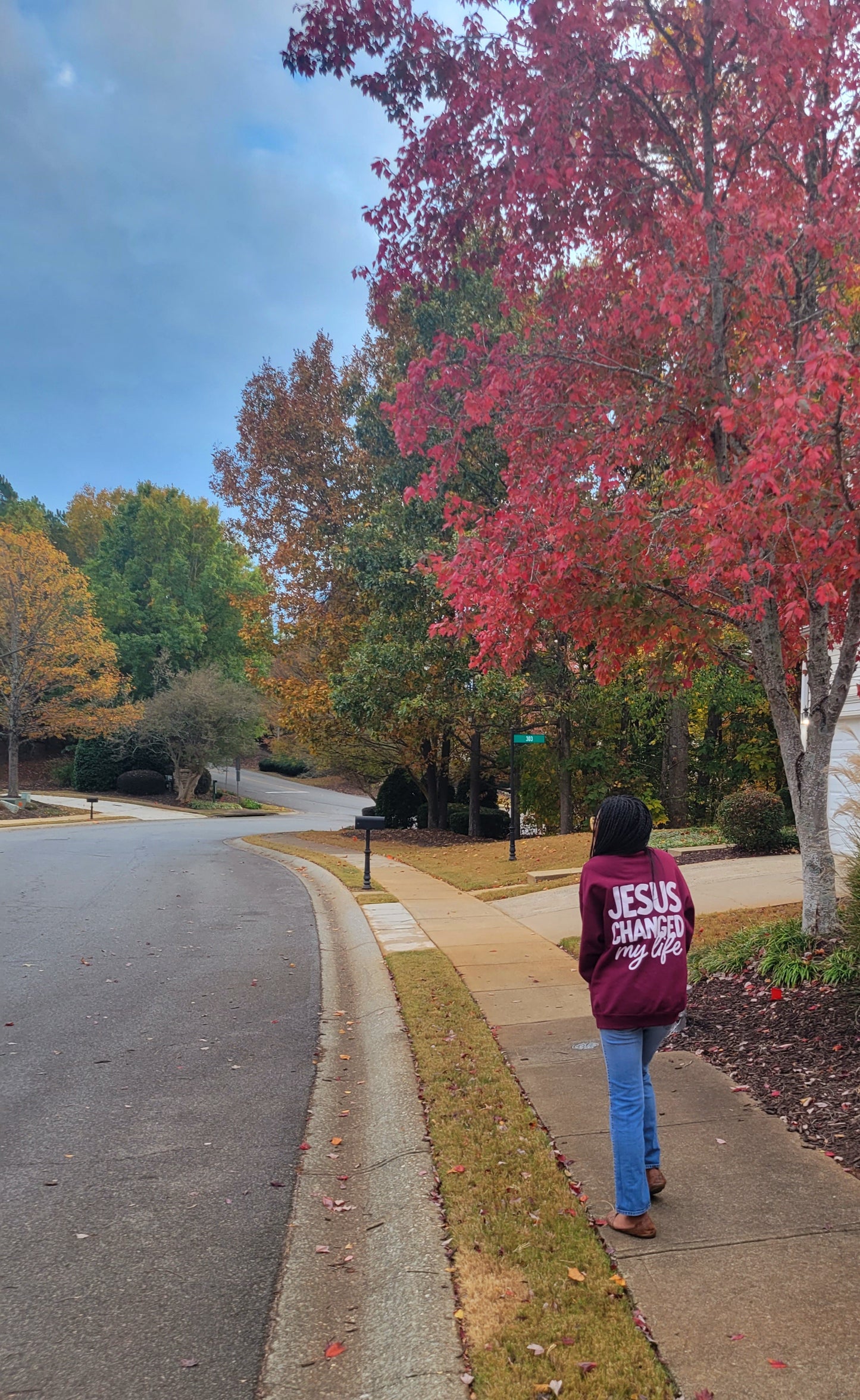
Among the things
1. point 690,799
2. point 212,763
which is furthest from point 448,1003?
point 212,763

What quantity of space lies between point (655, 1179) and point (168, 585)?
56.8 metres

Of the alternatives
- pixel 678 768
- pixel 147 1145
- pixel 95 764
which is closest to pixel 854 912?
pixel 147 1145

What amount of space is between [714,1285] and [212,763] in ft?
145

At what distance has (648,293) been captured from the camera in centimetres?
594

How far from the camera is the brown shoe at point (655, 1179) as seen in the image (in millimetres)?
3414

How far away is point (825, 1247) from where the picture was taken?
9.95 feet

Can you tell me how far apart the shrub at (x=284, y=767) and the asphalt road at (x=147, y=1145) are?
5597cm

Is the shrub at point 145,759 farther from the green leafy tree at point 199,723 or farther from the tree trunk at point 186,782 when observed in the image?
the tree trunk at point 186,782

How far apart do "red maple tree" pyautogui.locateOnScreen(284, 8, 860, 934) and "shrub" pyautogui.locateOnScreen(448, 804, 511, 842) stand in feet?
57.0

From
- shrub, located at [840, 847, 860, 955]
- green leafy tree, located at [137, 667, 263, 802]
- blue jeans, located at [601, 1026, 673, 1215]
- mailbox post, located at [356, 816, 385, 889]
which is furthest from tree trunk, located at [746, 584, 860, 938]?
green leafy tree, located at [137, 667, 263, 802]

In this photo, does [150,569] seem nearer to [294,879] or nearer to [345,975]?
[294,879]

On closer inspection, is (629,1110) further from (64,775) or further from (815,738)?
(64,775)

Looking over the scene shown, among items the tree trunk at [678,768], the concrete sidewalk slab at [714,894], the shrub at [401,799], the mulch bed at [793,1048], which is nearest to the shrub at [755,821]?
the concrete sidewalk slab at [714,894]

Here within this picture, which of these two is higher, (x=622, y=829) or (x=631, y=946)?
(x=622, y=829)
